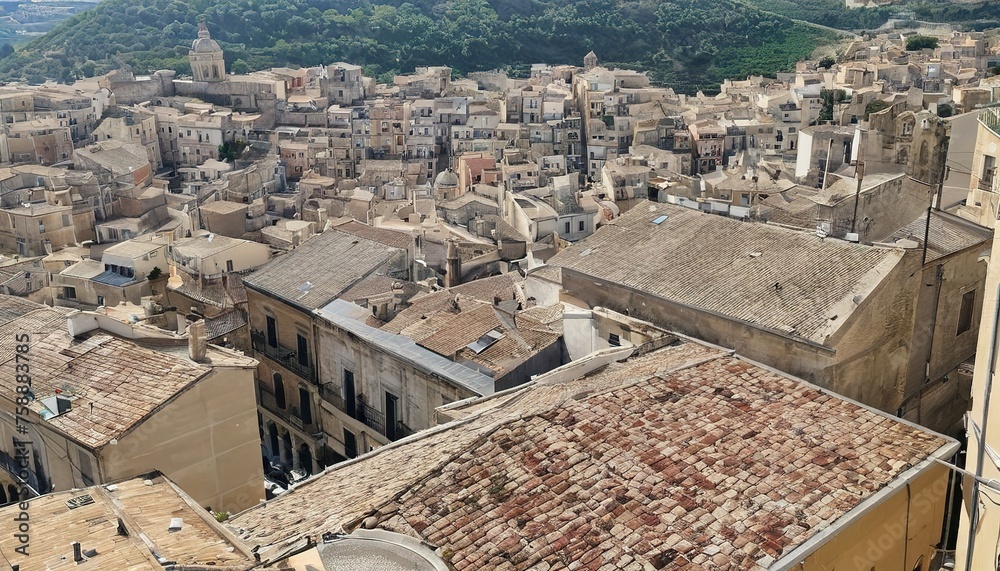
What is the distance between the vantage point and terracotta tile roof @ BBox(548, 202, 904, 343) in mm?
15984

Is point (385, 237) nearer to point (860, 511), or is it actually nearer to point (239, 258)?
point (239, 258)

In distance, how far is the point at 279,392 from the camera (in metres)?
25.3

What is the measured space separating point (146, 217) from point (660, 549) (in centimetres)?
4906

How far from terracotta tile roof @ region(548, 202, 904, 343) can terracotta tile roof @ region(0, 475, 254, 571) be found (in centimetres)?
907

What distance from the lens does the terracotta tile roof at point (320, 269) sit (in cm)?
2400

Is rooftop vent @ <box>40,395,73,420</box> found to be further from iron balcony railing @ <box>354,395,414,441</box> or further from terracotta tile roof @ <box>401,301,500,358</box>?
terracotta tile roof @ <box>401,301,500,358</box>

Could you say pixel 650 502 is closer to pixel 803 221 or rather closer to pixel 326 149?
pixel 803 221

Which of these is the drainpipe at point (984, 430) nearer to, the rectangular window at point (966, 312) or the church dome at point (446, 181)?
the rectangular window at point (966, 312)

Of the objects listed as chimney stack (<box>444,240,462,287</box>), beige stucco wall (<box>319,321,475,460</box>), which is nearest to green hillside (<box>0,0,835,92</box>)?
chimney stack (<box>444,240,462,287</box>)

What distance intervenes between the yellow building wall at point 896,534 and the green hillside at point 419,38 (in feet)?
321

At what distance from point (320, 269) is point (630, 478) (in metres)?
15.1

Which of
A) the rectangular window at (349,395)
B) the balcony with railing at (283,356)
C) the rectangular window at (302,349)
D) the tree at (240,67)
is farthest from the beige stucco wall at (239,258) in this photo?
the tree at (240,67)

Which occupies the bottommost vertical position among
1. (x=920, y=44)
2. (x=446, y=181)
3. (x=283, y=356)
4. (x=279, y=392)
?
(x=446, y=181)

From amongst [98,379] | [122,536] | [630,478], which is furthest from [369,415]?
[630,478]
